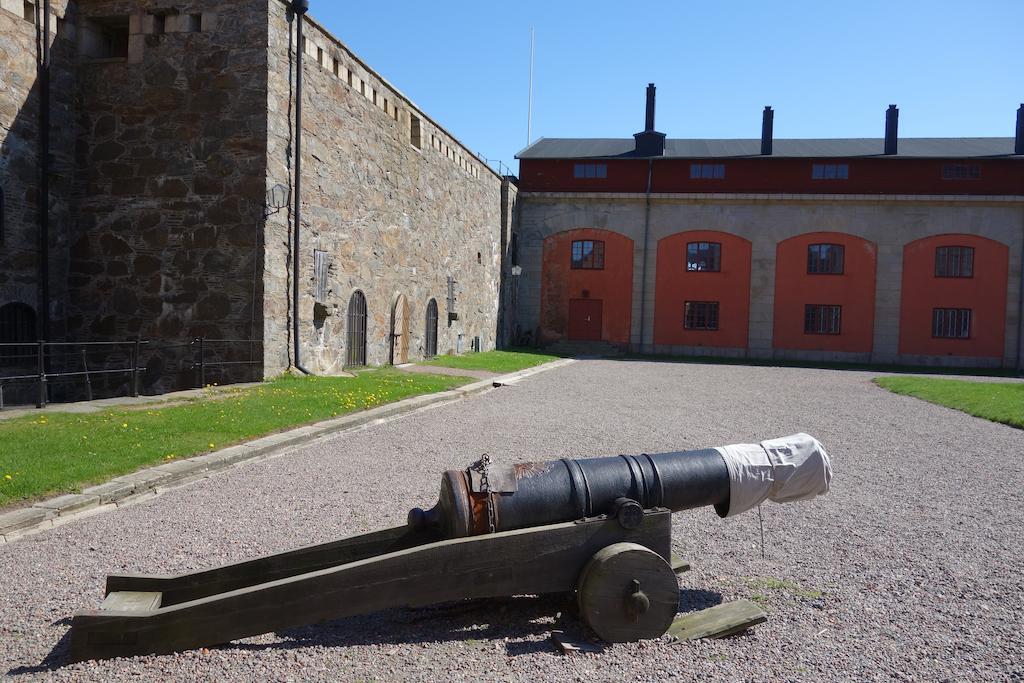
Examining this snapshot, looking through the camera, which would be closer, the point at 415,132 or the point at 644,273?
the point at 415,132

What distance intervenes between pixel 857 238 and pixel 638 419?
73.6ft

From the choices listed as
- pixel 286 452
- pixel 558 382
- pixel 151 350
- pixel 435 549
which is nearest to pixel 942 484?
pixel 435 549

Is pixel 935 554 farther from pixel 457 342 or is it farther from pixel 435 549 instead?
pixel 457 342

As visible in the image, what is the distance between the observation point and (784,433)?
958cm

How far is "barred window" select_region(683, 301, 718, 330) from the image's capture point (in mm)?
29922

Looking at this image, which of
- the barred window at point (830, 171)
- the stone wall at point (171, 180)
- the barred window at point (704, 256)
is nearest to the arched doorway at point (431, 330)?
the stone wall at point (171, 180)

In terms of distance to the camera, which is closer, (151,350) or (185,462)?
(185,462)

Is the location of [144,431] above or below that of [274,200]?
below

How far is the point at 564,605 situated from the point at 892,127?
105 feet

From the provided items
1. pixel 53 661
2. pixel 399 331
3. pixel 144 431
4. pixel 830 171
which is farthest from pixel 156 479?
pixel 830 171

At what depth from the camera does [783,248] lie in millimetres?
29406

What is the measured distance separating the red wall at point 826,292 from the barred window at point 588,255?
676cm

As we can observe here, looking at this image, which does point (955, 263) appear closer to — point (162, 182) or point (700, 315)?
point (700, 315)

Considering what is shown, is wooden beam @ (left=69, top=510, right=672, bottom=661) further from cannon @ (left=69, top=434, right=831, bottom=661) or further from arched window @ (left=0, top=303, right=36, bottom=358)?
arched window @ (left=0, top=303, right=36, bottom=358)
